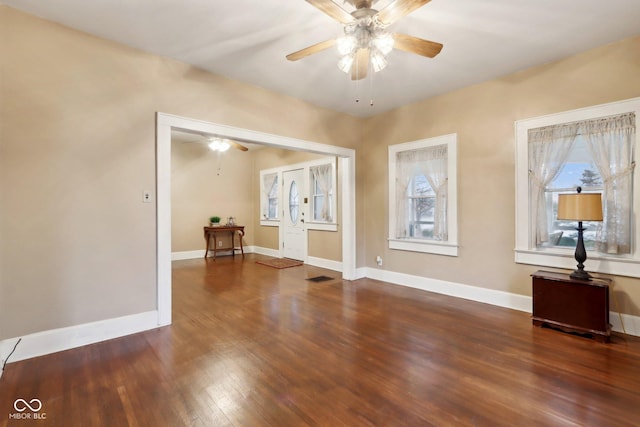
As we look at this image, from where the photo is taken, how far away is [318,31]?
2715mm

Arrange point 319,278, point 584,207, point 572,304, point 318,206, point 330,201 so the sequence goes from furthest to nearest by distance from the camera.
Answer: point 318,206 → point 330,201 → point 319,278 → point 572,304 → point 584,207


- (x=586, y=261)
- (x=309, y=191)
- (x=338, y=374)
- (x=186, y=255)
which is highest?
(x=309, y=191)

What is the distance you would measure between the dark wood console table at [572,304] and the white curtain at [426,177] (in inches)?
54.1

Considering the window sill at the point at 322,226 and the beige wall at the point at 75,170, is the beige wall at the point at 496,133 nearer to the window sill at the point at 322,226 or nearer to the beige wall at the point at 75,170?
the window sill at the point at 322,226

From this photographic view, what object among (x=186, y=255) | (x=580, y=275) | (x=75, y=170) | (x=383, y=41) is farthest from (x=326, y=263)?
(x=383, y=41)

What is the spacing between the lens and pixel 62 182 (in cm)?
260

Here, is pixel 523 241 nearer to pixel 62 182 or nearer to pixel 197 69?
pixel 197 69

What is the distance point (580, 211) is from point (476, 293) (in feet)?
5.28

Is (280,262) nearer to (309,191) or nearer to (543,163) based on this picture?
(309,191)

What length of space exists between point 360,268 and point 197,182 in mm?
4739

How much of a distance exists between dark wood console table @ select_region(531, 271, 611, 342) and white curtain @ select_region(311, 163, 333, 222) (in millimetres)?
3712

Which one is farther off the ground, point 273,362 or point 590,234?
point 590,234

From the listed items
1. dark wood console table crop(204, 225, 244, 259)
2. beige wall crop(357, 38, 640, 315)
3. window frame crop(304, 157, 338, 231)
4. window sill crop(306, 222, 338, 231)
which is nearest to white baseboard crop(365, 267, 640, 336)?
beige wall crop(357, 38, 640, 315)

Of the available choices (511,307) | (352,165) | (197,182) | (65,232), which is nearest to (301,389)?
(65,232)
